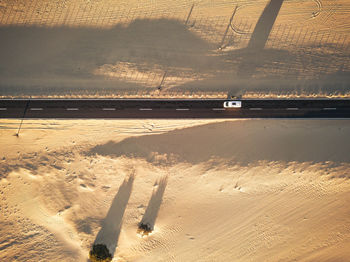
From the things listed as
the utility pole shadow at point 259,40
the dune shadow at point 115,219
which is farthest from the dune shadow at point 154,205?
the utility pole shadow at point 259,40

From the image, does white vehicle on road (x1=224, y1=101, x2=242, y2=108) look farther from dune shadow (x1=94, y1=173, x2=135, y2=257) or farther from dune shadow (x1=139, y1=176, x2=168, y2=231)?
dune shadow (x1=94, y1=173, x2=135, y2=257)

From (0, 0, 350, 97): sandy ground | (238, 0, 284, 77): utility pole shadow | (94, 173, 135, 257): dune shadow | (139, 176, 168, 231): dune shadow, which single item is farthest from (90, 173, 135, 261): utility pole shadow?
(238, 0, 284, 77): utility pole shadow

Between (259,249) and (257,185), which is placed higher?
(257,185)

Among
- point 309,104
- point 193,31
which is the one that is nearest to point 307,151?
point 309,104

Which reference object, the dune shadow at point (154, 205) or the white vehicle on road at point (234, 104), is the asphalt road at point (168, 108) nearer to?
the white vehicle on road at point (234, 104)

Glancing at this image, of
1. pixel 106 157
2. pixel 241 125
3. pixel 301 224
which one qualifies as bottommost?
pixel 106 157

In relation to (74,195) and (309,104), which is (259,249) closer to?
(309,104)
